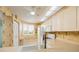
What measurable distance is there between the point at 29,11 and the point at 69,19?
538 millimetres

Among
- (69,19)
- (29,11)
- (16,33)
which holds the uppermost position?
(29,11)

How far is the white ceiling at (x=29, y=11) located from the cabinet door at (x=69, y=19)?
0.82 feet

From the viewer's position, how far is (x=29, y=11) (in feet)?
4.70

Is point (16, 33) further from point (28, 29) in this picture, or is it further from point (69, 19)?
point (69, 19)

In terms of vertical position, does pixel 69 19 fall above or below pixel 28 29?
above

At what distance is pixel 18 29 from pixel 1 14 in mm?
284

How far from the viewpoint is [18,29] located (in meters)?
1.43

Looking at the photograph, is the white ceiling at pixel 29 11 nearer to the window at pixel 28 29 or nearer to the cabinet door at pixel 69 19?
the window at pixel 28 29

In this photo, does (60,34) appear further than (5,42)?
Yes

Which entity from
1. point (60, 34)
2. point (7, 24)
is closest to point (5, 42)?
point (7, 24)

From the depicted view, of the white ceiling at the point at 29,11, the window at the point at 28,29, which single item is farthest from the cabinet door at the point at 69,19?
the window at the point at 28,29

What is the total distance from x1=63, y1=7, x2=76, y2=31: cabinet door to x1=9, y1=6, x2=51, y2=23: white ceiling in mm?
250

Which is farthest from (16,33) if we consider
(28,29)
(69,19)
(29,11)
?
(69,19)
